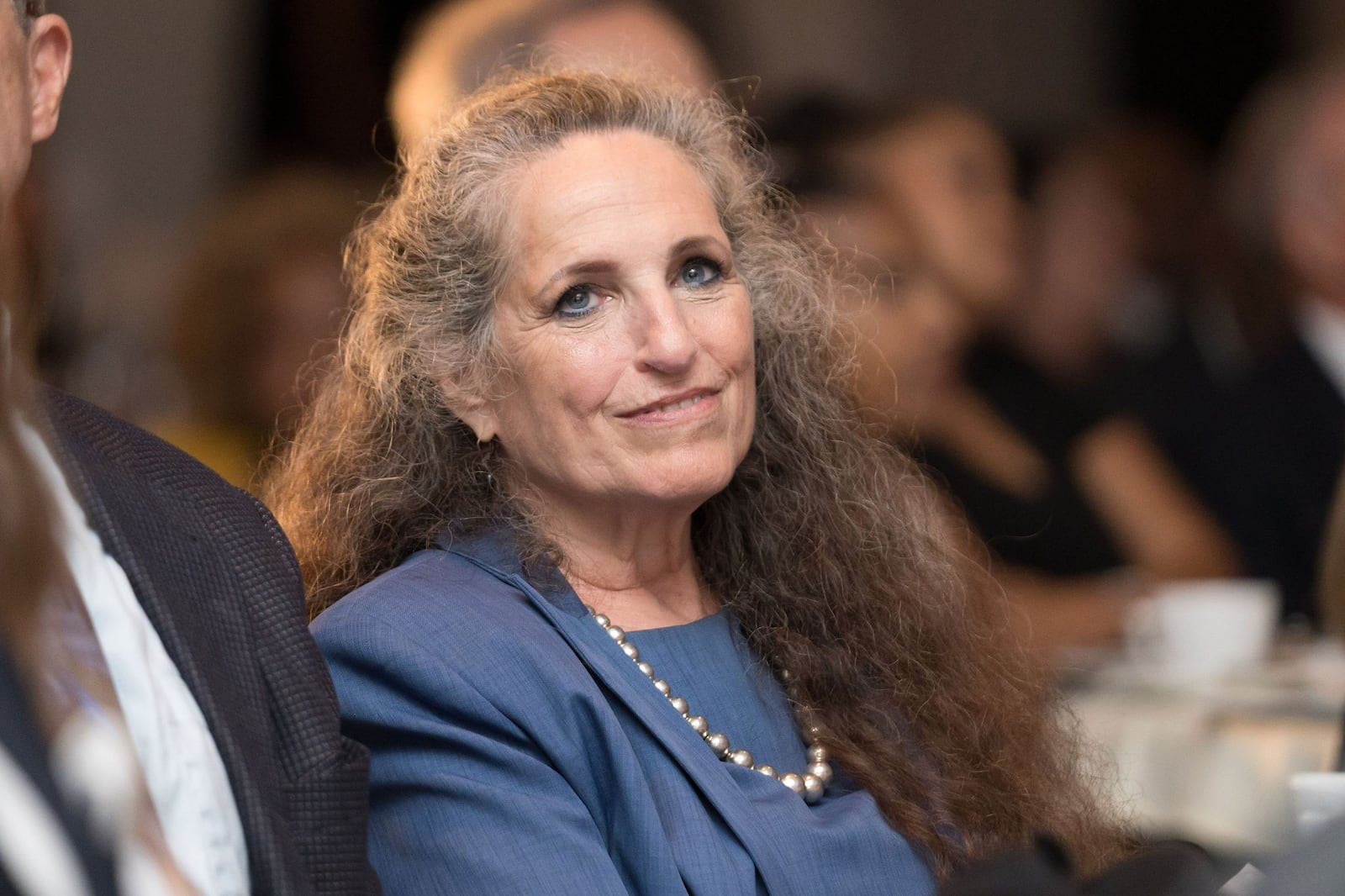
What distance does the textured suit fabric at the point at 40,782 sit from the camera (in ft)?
3.27

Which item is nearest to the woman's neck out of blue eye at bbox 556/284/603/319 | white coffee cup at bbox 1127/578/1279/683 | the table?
blue eye at bbox 556/284/603/319

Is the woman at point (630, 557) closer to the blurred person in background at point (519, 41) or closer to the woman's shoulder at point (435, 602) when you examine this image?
the woman's shoulder at point (435, 602)

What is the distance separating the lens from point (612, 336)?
75.4 inches

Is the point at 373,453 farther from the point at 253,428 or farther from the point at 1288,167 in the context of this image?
the point at 1288,167

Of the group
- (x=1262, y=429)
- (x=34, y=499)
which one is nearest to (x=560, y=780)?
(x=34, y=499)

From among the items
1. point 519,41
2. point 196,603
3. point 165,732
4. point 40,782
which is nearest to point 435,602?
point 196,603

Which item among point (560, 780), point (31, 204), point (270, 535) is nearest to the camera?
point (270, 535)

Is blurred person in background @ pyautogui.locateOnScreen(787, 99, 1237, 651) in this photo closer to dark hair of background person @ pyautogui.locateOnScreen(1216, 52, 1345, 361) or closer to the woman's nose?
dark hair of background person @ pyautogui.locateOnScreen(1216, 52, 1345, 361)

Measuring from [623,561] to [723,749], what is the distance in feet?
0.91

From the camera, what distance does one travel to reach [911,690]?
2.12 meters

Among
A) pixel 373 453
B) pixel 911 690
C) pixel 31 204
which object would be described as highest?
pixel 31 204

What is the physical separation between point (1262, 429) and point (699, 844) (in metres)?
3.00

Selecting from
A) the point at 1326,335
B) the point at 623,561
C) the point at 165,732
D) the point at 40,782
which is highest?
the point at 40,782

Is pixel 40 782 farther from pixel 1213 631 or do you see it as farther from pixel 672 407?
pixel 1213 631
